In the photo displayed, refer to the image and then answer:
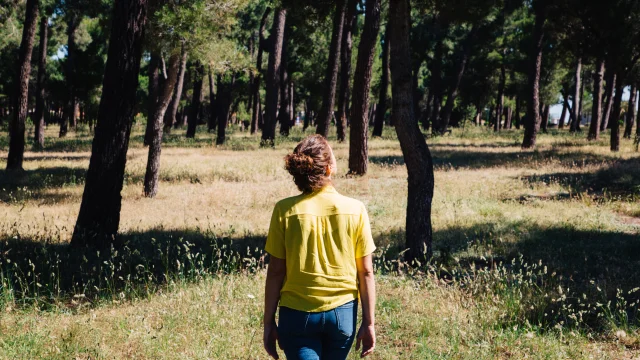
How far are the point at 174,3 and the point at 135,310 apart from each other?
893 cm

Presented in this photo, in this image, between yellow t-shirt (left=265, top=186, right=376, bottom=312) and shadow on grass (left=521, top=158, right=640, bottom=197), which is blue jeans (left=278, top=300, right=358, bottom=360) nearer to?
yellow t-shirt (left=265, top=186, right=376, bottom=312)

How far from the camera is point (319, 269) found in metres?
2.94

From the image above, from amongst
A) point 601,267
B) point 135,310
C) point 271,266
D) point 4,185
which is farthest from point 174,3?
point 271,266

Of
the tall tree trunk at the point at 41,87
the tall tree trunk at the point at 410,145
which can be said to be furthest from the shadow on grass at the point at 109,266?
the tall tree trunk at the point at 41,87

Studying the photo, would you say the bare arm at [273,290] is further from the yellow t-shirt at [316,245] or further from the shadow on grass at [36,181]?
the shadow on grass at [36,181]

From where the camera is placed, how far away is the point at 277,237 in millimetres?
2955

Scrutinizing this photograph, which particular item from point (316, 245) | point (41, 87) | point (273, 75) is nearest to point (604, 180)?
point (316, 245)

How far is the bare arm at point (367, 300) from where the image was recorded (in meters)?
3.05

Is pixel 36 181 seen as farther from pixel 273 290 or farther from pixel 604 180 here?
pixel 604 180

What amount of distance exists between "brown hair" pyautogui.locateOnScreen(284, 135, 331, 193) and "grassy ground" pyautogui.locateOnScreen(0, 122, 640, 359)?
235cm

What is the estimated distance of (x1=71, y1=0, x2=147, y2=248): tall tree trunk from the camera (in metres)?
7.99

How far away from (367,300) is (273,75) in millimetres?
24075

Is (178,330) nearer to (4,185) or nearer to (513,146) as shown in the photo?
(4,185)

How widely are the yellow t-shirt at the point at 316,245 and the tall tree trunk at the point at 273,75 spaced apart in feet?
74.4
